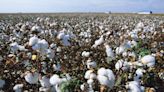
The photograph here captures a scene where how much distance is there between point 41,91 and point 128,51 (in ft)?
6.46

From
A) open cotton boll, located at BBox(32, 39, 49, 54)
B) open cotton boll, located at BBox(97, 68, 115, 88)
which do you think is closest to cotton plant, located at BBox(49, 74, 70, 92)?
open cotton boll, located at BBox(97, 68, 115, 88)

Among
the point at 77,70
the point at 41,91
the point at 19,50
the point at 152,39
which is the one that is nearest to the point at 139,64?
the point at 77,70

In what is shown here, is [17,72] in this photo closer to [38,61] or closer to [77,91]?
[38,61]

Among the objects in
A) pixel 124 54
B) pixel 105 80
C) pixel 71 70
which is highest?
pixel 105 80

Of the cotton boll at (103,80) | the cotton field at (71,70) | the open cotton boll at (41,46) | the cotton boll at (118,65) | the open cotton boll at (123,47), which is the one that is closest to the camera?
the cotton boll at (103,80)

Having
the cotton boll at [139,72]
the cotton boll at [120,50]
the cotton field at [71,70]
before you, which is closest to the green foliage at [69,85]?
the cotton field at [71,70]

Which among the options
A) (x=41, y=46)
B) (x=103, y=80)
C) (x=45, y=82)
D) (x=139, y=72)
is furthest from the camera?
(x=139, y=72)

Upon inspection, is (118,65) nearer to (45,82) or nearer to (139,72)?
(139,72)

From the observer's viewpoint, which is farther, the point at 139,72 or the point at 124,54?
the point at 124,54

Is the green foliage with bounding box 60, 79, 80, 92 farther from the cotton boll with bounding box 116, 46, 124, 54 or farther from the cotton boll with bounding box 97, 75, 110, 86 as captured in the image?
the cotton boll with bounding box 116, 46, 124, 54

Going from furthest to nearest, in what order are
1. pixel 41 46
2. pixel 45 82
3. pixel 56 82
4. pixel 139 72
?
pixel 139 72 < pixel 41 46 < pixel 45 82 < pixel 56 82

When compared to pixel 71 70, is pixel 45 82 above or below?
above

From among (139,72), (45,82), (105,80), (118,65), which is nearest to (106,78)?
(105,80)

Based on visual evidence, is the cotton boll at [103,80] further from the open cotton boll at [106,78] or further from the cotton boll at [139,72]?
the cotton boll at [139,72]
